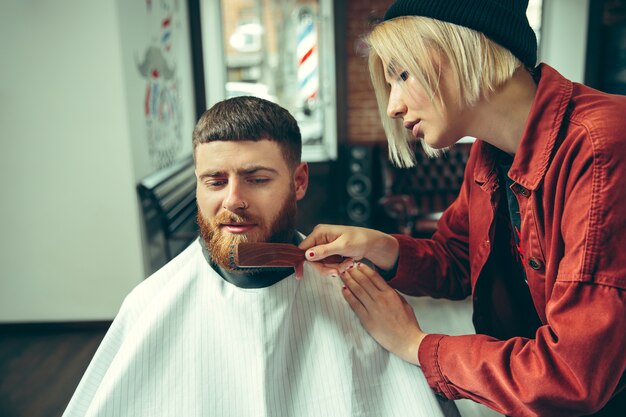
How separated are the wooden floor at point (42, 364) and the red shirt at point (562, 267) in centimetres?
200

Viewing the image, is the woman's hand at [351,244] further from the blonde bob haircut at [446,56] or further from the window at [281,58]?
the window at [281,58]

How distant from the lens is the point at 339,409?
3.09 feet

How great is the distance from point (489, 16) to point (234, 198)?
59 cm

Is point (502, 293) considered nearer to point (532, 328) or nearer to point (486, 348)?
point (532, 328)

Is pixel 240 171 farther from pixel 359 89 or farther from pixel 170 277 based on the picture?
pixel 359 89

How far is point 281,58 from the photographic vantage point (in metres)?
4.87

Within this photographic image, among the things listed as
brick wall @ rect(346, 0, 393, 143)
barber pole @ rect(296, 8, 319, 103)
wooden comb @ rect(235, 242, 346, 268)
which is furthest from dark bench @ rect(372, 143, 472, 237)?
wooden comb @ rect(235, 242, 346, 268)

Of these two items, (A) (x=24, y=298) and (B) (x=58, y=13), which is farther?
(A) (x=24, y=298)

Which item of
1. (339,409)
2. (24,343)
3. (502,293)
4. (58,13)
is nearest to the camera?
(339,409)

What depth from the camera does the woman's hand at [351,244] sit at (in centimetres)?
102

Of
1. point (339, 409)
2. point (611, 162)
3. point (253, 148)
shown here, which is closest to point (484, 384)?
point (339, 409)

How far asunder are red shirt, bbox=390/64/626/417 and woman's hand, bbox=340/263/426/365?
50 millimetres

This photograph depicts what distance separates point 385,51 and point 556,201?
0.43m

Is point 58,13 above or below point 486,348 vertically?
above
